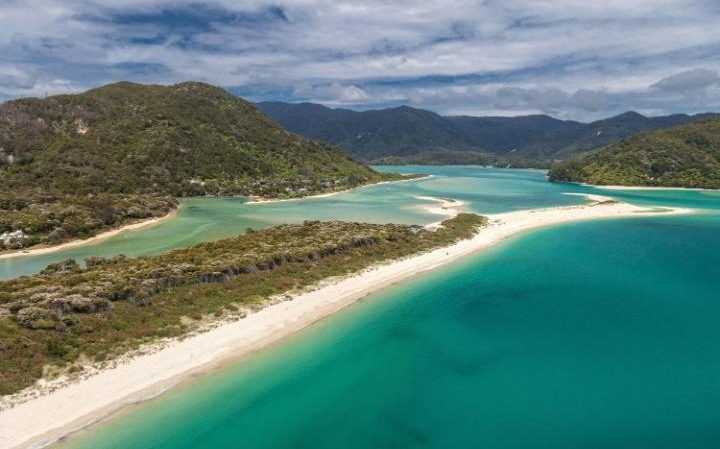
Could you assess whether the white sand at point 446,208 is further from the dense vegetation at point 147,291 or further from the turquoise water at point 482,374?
A: the turquoise water at point 482,374

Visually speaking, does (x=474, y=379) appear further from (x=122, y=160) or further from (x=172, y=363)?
(x=122, y=160)

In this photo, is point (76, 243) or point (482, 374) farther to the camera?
point (76, 243)

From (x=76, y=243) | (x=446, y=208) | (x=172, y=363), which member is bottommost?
(x=76, y=243)

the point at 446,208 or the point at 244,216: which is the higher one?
the point at 446,208

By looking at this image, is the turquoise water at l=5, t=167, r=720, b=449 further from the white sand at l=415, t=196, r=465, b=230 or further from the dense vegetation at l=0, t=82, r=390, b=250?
the dense vegetation at l=0, t=82, r=390, b=250

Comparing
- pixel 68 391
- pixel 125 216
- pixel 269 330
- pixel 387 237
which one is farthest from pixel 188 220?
pixel 68 391

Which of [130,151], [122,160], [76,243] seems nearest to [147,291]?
[76,243]

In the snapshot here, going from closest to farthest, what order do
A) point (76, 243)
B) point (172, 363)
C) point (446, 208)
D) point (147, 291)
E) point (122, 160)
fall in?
point (172, 363) < point (147, 291) < point (76, 243) < point (446, 208) < point (122, 160)
